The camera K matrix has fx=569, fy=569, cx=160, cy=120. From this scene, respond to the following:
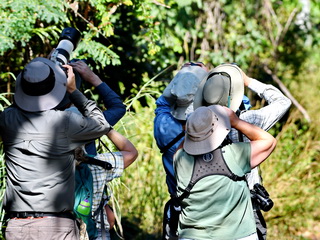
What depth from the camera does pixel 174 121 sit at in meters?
3.68

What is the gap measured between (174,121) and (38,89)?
1.03m

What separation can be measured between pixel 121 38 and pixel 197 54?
272cm

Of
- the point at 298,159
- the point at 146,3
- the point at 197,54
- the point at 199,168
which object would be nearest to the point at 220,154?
the point at 199,168

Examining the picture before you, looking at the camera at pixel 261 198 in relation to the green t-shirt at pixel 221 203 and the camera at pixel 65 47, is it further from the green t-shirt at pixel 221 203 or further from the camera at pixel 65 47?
the camera at pixel 65 47

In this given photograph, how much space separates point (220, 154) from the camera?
10.1ft

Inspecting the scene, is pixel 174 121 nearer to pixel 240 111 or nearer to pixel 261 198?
pixel 240 111

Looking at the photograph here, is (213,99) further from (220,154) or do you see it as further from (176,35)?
(176,35)

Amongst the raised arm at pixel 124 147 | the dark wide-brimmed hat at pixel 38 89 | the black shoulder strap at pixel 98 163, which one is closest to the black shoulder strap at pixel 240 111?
the raised arm at pixel 124 147

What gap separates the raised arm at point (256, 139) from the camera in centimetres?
313

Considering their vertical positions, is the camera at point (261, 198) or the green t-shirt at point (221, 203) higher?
the green t-shirt at point (221, 203)

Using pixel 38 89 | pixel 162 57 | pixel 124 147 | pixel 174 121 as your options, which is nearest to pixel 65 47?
pixel 38 89

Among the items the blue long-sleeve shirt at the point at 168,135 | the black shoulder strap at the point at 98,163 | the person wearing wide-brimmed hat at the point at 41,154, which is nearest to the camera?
the person wearing wide-brimmed hat at the point at 41,154

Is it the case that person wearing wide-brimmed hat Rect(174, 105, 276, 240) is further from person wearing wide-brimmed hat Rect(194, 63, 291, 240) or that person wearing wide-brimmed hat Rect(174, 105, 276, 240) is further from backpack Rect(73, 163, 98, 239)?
backpack Rect(73, 163, 98, 239)

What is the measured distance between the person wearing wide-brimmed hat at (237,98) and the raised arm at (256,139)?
243 mm
